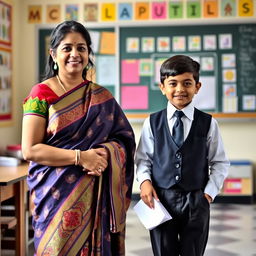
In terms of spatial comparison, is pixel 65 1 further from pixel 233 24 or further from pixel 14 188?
pixel 14 188

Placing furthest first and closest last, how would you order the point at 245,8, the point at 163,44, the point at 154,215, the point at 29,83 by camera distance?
the point at 29,83 → the point at 163,44 → the point at 245,8 → the point at 154,215

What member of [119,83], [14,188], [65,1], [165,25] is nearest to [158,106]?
[119,83]

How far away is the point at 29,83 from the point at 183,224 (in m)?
3.52

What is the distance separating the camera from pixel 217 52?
479 centimetres

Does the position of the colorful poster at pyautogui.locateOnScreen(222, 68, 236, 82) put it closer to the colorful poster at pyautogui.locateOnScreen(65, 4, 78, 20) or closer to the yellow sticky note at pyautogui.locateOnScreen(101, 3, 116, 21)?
the yellow sticky note at pyautogui.locateOnScreen(101, 3, 116, 21)

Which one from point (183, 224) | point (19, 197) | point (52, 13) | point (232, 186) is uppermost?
point (52, 13)

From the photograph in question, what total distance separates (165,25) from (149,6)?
264mm

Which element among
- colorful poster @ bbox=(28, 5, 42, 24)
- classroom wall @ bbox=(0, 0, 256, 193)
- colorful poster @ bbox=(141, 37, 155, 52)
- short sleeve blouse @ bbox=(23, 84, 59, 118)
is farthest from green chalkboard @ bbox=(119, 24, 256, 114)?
short sleeve blouse @ bbox=(23, 84, 59, 118)

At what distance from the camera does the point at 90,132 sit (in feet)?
5.46

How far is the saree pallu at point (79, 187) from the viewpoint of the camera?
1.65 m

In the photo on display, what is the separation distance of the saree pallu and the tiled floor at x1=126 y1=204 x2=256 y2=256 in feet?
5.23

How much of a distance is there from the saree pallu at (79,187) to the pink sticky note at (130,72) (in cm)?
314

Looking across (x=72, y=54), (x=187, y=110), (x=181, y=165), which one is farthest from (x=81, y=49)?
(x=181, y=165)

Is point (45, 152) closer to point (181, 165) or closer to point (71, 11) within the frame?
point (181, 165)
